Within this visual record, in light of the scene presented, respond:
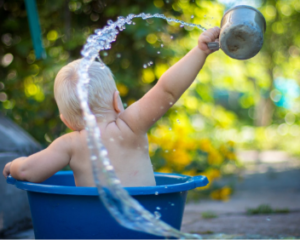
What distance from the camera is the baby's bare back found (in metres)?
1.18

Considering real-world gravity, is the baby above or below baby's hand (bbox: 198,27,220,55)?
below

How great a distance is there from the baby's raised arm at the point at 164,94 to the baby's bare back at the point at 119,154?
4 cm

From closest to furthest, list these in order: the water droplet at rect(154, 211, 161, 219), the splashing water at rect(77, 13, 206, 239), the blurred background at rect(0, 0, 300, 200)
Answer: the splashing water at rect(77, 13, 206, 239)
the water droplet at rect(154, 211, 161, 219)
the blurred background at rect(0, 0, 300, 200)

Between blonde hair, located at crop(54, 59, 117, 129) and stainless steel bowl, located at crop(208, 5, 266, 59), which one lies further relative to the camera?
blonde hair, located at crop(54, 59, 117, 129)

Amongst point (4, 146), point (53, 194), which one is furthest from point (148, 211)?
point (4, 146)

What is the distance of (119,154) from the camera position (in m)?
1.18

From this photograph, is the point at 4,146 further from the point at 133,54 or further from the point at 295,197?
the point at 295,197

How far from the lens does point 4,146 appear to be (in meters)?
1.92

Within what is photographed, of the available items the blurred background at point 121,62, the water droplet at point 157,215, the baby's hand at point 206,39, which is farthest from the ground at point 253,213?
the baby's hand at point 206,39

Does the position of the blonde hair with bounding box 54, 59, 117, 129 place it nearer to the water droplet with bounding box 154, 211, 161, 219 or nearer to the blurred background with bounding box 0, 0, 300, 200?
the water droplet with bounding box 154, 211, 161, 219

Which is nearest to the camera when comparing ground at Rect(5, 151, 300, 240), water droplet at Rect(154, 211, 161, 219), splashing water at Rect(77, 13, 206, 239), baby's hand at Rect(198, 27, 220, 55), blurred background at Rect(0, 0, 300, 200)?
splashing water at Rect(77, 13, 206, 239)

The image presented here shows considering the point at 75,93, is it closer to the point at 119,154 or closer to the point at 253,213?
the point at 119,154

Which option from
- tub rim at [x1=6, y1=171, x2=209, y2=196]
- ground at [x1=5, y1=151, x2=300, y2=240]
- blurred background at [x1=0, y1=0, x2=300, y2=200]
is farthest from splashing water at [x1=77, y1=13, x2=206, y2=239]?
blurred background at [x1=0, y1=0, x2=300, y2=200]

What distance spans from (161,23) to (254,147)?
17.2 feet
